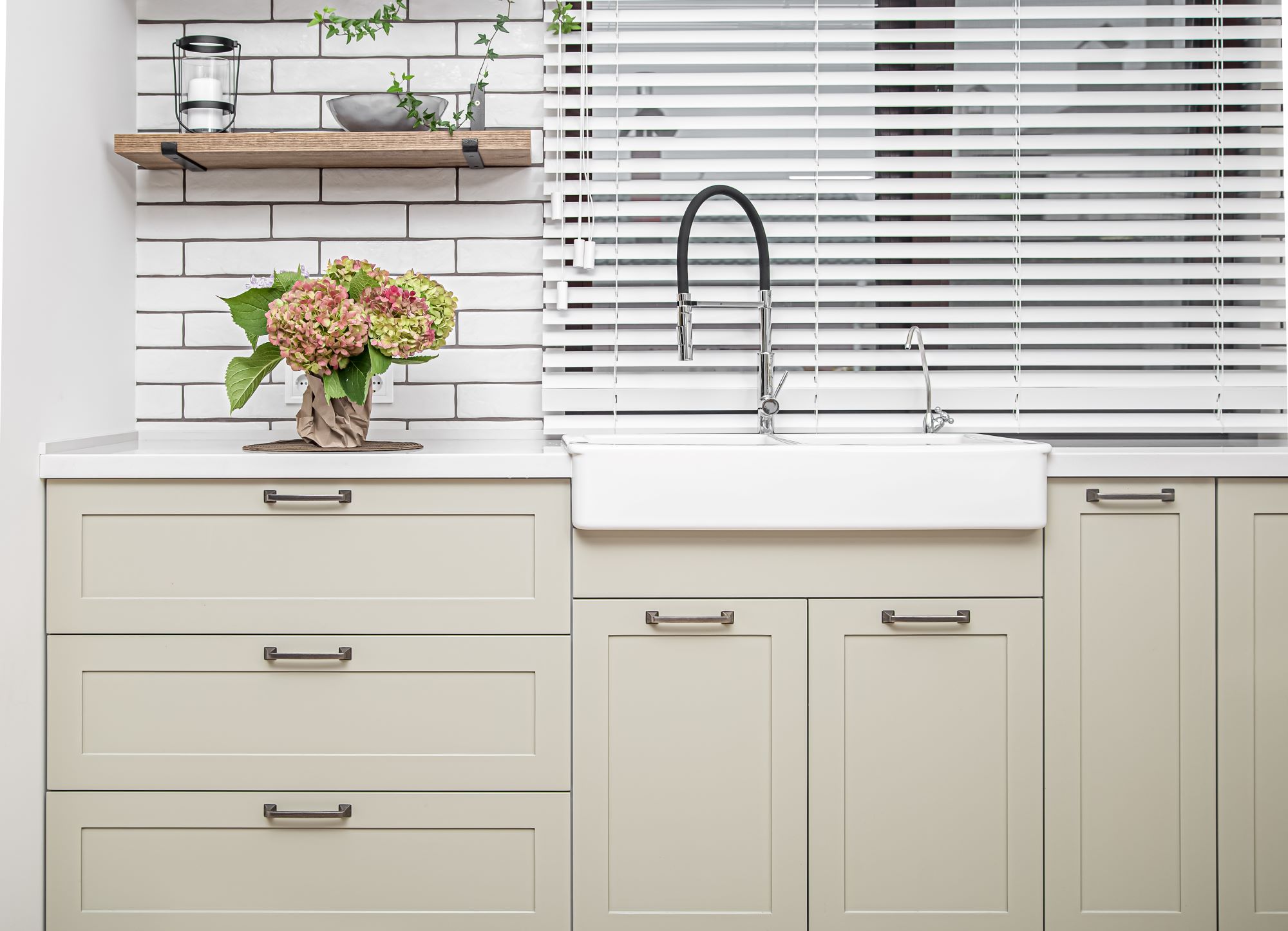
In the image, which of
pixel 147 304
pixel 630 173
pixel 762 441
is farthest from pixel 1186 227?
pixel 147 304

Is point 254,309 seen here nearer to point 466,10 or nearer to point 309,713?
point 309,713

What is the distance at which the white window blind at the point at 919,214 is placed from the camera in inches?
86.1

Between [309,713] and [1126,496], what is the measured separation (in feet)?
4.84

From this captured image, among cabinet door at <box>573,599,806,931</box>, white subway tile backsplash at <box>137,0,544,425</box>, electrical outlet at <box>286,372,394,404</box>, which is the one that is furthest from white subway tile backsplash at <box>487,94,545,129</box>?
cabinet door at <box>573,599,806,931</box>

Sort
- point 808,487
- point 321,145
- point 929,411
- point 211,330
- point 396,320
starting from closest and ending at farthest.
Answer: point 808,487 → point 396,320 → point 321,145 → point 929,411 → point 211,330

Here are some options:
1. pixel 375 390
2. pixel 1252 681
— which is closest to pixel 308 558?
pixel 375 390

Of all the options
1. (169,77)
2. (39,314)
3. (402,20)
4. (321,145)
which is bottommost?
(39,314)

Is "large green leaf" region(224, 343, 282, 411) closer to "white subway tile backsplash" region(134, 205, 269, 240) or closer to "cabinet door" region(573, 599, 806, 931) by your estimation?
"white subway tile backsplash" region(134, 205, 269, 240)

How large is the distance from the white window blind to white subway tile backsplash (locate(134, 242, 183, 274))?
0.82m

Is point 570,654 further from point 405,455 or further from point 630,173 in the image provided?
point 630,173

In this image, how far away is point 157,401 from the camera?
7.23 feet

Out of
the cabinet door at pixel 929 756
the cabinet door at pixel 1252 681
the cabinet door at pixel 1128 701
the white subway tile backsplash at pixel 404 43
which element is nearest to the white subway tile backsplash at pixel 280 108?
the white subway tile backsplash at pixel 404 43

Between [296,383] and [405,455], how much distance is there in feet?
2.05

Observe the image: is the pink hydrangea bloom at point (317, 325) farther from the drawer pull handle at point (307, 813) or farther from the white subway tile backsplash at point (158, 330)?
Result: the drawer pull handle at point (307, 813)
